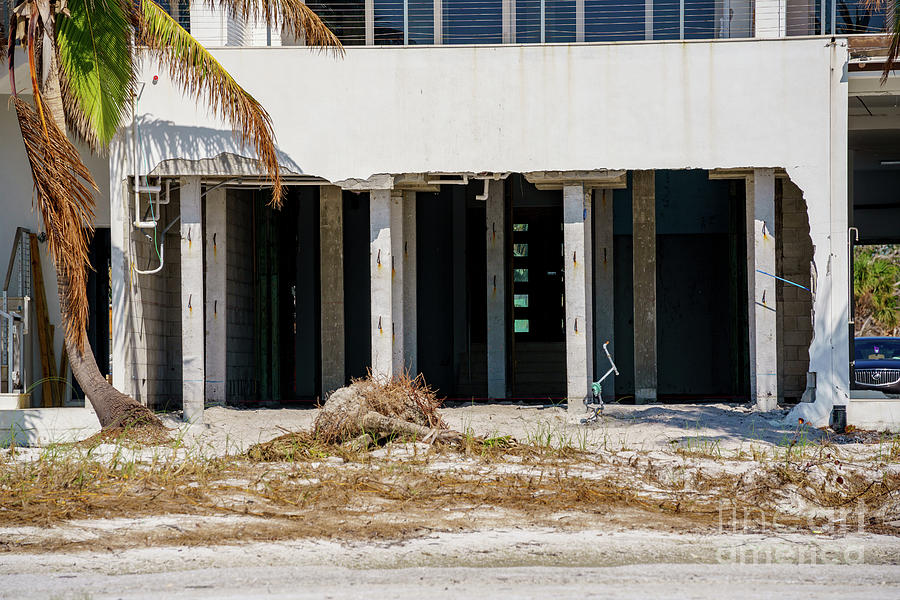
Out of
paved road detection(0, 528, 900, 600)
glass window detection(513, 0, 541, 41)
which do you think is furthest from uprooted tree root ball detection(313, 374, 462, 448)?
glass window detection(513, 0, 541, 41)

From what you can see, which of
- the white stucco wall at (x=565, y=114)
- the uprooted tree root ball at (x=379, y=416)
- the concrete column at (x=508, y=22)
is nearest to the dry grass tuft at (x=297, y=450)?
the uprooted tree root ball at (x=379, y=416)

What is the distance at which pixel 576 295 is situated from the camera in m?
15.5

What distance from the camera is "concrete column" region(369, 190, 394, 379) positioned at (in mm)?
15562

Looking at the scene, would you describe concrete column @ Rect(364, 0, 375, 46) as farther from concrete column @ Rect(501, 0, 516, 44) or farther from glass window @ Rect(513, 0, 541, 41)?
glass window @ Rect(513, 0, 541, 41)

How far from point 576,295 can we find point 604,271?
3.69 m

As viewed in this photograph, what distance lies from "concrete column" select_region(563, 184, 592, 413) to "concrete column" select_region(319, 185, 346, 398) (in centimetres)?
467

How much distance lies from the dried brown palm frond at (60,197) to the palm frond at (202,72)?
161 cm

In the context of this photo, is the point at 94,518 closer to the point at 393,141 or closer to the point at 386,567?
the point at 386,567

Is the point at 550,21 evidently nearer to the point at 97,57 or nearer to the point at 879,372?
the point at 97,57

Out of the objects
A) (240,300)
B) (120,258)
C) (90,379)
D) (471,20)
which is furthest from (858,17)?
(90,379)

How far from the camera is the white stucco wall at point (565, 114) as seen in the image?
14867 millimetres

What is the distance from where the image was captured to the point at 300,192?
2150cm

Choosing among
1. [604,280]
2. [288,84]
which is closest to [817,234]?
[604,280]

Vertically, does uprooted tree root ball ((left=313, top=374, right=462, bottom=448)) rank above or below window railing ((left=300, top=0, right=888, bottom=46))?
below
